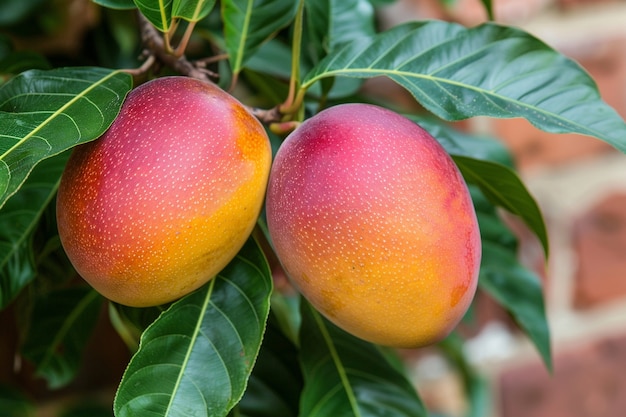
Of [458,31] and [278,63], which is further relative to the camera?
[278,63]

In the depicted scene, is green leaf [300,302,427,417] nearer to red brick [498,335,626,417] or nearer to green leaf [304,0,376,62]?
green leaf [304,0,376,62]

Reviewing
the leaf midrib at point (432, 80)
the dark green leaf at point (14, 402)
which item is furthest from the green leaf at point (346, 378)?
the dark green leaf at point (14, 402)

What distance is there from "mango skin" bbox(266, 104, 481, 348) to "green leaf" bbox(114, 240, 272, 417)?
2 centimetres

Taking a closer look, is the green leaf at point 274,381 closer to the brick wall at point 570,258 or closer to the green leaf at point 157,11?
the green leaf at point 157,11

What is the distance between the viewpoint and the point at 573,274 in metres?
0.75

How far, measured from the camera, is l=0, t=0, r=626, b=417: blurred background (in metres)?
0.71

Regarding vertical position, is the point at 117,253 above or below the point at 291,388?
above

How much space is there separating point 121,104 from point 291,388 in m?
0.16

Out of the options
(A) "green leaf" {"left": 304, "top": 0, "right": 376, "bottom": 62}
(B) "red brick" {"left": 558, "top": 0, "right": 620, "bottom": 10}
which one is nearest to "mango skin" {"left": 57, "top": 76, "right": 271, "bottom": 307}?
(A) "green leaf" {"left": 304, "top": 0, "right": 376, "bottom": 62}

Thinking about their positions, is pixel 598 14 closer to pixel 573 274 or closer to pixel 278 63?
pixel 573 274

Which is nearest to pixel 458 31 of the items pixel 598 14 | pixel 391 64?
pixel 391 64

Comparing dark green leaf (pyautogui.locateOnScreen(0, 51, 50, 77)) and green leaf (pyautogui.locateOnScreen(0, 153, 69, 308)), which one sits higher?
dark green leaf (pyautogui.locateOnScreen(0, 51, 50, 77))

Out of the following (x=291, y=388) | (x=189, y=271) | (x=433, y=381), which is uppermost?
(x=189, y=271)

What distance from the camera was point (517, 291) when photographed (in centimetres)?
45
